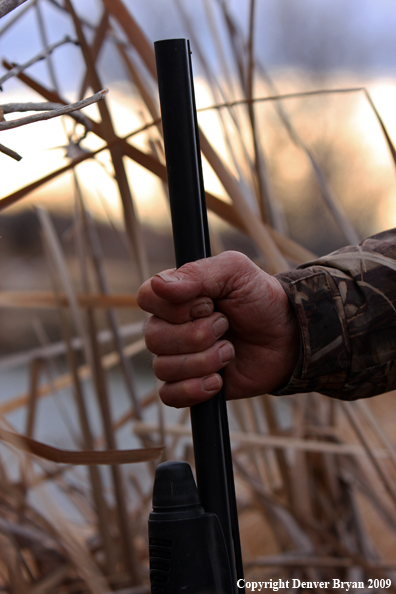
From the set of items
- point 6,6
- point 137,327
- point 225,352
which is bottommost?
point 225,352

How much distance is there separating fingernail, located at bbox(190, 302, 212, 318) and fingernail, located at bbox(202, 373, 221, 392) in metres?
0.05

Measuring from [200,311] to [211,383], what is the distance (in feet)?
0.21

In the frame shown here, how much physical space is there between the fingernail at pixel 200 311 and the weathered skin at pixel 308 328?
0.04 feet

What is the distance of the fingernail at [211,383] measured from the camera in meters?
0.36

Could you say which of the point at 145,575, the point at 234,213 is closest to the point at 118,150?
the point at 234,213

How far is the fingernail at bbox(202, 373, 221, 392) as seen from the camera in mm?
356

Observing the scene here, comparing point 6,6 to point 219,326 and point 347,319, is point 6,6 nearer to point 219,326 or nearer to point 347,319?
point 219,326

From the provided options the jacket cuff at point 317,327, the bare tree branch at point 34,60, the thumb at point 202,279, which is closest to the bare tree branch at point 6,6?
the bare tree branch at point 34,60

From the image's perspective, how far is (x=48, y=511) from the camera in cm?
70

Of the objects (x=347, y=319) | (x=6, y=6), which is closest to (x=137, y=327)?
(x=347, y=319)

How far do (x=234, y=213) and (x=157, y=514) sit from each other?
0.35 metres

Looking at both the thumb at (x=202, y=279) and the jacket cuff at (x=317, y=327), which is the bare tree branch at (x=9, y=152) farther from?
the jacket cuff at (x=317, y=327)

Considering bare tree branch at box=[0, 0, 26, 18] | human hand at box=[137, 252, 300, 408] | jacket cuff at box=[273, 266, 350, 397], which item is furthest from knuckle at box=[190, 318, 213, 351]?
bare tree branch at box=[0, 0, 26, 18]

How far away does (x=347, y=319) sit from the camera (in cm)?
50
